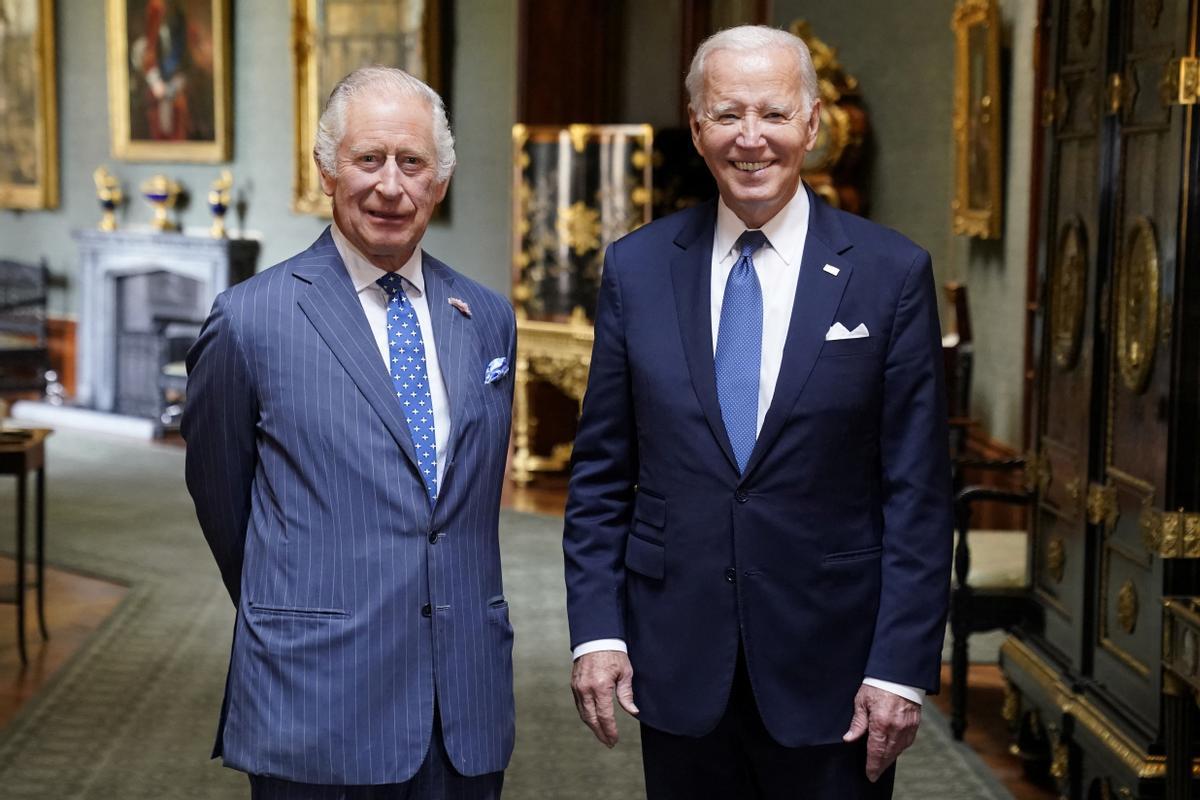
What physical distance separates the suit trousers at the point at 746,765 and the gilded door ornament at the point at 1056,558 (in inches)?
88.9

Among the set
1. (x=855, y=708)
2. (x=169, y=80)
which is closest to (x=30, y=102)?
(x=169, y=80)

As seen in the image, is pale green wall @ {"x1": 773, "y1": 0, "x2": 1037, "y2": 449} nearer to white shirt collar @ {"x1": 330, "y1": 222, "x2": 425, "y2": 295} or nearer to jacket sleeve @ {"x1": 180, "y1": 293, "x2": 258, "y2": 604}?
white shirt collar @ {"x1": 330, "y1": 222, "x2": 425, "y2": 295}

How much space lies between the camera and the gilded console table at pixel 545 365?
9.84 m

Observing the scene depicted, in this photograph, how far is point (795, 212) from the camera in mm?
2641

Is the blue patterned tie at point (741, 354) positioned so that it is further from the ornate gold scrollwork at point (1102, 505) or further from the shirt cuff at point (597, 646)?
the ornate gold scrollwork at point (1102, 505)

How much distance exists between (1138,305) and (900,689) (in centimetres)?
190

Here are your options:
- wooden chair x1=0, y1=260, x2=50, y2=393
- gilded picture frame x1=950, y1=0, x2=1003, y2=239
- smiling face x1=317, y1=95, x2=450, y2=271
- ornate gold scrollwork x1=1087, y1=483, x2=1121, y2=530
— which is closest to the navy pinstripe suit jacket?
smiling face x1=317, y1=95, x2=450, y2=271

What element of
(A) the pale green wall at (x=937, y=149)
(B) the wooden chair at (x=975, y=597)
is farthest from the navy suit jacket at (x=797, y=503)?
(A) the pale green wall at (x=937, y=149)

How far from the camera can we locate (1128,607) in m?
4.23

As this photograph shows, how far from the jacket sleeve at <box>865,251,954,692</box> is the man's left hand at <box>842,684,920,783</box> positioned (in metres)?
0.03

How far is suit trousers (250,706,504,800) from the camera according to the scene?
2.49m

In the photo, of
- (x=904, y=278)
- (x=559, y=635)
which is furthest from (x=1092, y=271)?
(x=559, y=635)

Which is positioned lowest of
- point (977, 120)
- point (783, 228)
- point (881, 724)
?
point (881, 724)

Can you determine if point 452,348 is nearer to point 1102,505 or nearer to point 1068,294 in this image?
point 1102,505
